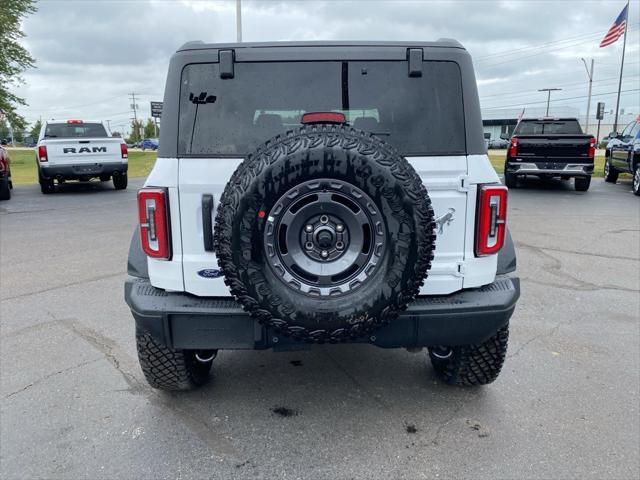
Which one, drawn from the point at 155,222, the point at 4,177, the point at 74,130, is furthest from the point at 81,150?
the point at 155,222

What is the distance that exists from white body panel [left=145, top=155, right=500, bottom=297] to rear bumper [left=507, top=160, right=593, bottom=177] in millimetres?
11047

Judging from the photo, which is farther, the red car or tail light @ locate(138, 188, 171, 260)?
the red car

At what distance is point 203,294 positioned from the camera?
2.54 m

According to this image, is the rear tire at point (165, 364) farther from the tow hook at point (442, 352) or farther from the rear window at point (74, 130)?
the rear window at point (74, 130)

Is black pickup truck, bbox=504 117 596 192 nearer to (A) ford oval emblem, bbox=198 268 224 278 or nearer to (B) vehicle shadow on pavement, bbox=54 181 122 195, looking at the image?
(B) vehicle shadow on pavement, bbox=54 181 122 195

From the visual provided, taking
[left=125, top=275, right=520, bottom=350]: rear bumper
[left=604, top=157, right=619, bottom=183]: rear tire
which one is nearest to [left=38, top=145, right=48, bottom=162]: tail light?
[left=125, top=275, right=520, bottom=350]: rear bumper

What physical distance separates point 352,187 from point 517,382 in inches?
76.4

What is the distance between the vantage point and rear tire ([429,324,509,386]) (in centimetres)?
290

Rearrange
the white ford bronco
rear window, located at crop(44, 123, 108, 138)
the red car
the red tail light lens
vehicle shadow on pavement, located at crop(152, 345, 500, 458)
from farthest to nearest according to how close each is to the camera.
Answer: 1. rear window, located at crop(44, 123, 108, 138)
2. the red car
3. vehicle shadow on pavement, located at crop(152, 345, 500, 458)
4. the red tail light lens
5. the white ford bronco

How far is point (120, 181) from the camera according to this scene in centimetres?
1405

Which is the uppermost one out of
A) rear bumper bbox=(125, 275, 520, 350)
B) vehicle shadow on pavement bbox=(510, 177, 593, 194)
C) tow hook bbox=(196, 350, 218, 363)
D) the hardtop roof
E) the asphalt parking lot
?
the hardtop roof

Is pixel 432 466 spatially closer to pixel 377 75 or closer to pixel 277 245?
pixel 277 245

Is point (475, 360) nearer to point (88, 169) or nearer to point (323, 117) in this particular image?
point (323, 117)

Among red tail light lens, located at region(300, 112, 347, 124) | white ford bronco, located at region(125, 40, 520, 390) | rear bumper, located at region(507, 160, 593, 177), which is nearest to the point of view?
white ford bronco, located at region(125, 40, 520, 390)
